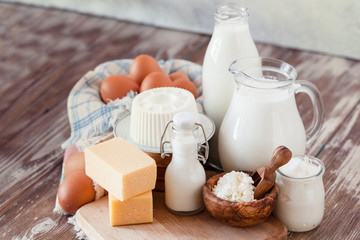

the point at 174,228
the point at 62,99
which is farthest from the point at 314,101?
the point at 62,99

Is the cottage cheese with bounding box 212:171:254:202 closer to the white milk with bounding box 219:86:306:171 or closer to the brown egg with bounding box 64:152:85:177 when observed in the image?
the white milk with bounding box 219:86:306:171

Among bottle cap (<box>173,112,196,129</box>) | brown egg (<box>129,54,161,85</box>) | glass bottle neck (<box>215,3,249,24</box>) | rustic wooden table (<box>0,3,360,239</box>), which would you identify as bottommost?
rustic wooden table (<box>0,3,360,239</box>)

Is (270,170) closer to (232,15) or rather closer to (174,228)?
(174,228)

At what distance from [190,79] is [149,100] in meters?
0.40

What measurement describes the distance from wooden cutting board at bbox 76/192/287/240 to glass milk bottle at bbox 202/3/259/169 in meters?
0.27

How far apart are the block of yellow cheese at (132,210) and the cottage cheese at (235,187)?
13cm

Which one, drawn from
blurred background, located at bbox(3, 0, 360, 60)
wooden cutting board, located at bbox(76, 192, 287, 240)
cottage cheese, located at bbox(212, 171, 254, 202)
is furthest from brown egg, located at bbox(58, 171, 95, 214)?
blurred background, located at bbox(3, 0, 360, 60)

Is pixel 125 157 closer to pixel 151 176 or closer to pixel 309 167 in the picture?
pixel 151 176

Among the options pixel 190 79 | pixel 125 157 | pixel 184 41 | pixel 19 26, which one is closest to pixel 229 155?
pixel 125 157

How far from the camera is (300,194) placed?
0.91 meters

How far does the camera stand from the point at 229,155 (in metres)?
1.00

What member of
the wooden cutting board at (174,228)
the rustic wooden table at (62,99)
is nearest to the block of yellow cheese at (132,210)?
the wooden cutting board at (174,228)

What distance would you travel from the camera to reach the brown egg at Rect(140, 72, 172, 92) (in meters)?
1.25

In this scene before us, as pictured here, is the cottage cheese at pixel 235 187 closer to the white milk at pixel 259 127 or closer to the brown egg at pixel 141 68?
the white milk at pixel 259 127
